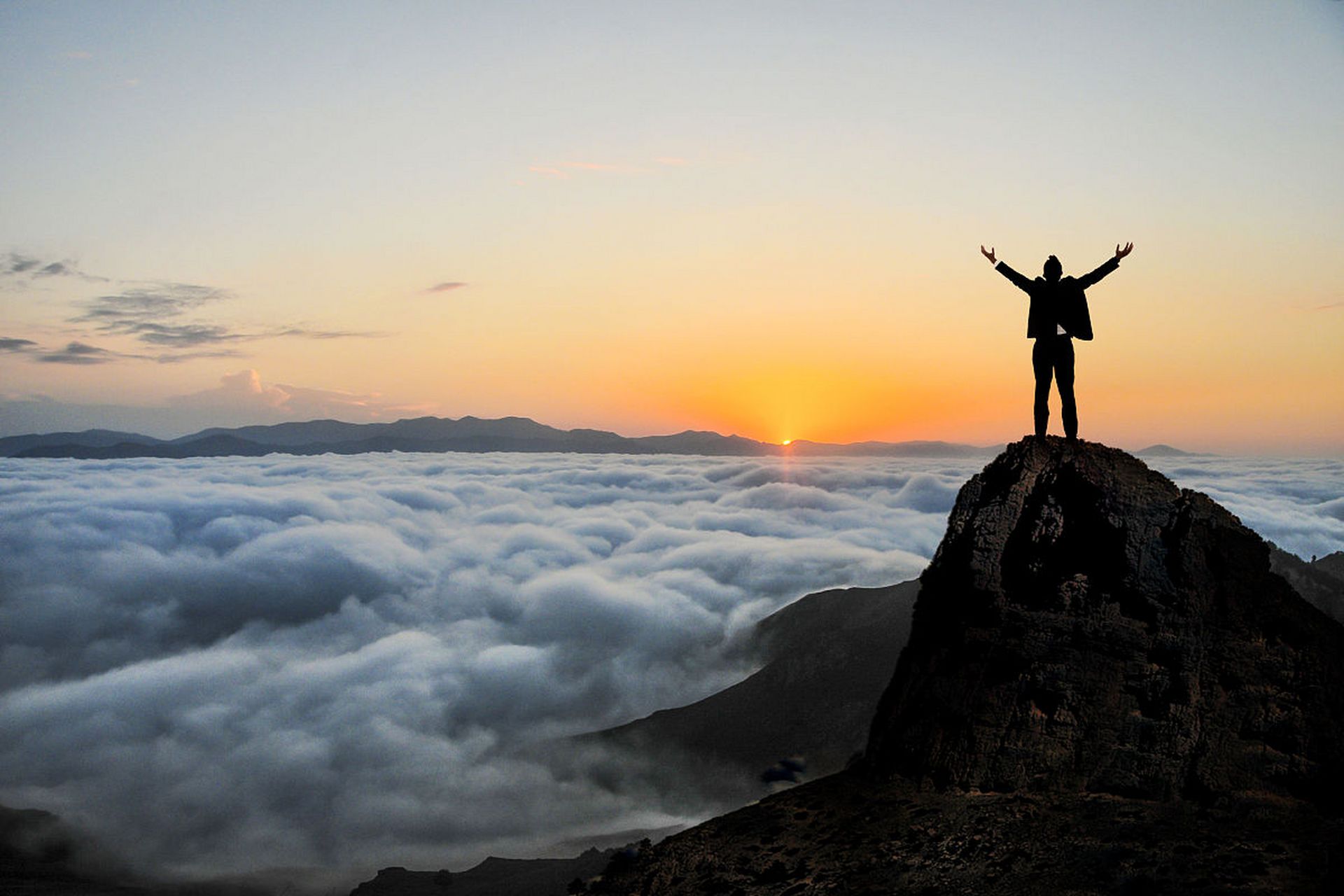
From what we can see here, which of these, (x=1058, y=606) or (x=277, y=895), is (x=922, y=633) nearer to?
(x=1058, y=606)

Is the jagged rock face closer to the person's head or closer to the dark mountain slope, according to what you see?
the person's head

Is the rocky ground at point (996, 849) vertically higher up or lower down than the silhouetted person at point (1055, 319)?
lower down

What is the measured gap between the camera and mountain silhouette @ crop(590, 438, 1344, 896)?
15359mm

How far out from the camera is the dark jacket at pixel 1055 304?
1808 centimetres

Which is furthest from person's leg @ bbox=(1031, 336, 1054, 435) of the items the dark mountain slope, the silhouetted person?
the dark mountain slope

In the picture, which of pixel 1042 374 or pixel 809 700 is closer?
pixel 1042 374

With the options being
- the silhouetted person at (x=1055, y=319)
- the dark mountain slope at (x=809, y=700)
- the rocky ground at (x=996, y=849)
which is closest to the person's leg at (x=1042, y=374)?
the silhouetted person at (x=1055, y=319)

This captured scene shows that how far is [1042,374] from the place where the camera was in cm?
1855

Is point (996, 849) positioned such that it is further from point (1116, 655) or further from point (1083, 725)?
point (1116, 655)

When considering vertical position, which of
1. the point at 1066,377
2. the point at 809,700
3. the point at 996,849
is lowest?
the point at 809,700

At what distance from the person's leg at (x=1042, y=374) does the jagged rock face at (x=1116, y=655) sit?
0.66 meters

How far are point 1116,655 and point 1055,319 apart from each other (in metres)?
6.62

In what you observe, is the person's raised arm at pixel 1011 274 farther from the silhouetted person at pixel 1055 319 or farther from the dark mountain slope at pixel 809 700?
the dark mountain slope at pixel 809 700

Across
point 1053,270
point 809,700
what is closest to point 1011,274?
point 1053,270
